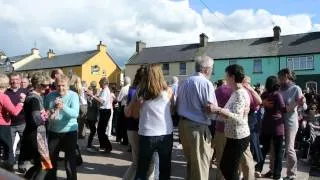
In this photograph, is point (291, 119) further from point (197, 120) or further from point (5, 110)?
point (5, 110)

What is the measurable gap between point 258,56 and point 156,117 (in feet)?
133

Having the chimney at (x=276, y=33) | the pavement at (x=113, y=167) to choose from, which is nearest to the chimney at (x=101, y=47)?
the chimney at (x=276, y=33)

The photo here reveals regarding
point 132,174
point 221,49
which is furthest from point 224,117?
point 221,49

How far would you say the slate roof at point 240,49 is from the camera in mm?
43500

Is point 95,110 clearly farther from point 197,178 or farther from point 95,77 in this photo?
point 95,77

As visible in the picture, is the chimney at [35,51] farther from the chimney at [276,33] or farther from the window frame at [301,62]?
the window frame at [301,62]

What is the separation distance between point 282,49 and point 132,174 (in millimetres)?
40125

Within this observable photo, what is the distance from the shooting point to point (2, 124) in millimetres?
6988

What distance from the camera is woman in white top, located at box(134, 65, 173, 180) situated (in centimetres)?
536

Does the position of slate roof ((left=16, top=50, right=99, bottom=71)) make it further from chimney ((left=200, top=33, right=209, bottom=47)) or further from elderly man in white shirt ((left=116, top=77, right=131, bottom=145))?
elderly man in white shirt ((left=116, top=77, right=131, bottom=145))

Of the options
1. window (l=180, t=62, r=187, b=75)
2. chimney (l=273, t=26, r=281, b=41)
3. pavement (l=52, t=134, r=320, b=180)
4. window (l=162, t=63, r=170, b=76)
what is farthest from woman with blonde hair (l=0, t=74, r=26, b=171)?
window (l=162, t=63, r=170, b=76)

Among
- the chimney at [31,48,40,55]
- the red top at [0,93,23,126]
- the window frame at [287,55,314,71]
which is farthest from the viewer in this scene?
the chimney at [31,48,40,55]

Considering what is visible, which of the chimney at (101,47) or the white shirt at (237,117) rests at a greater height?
the chimney at (101,47)

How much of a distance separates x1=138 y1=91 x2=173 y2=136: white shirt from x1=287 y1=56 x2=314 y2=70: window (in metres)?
38.8
